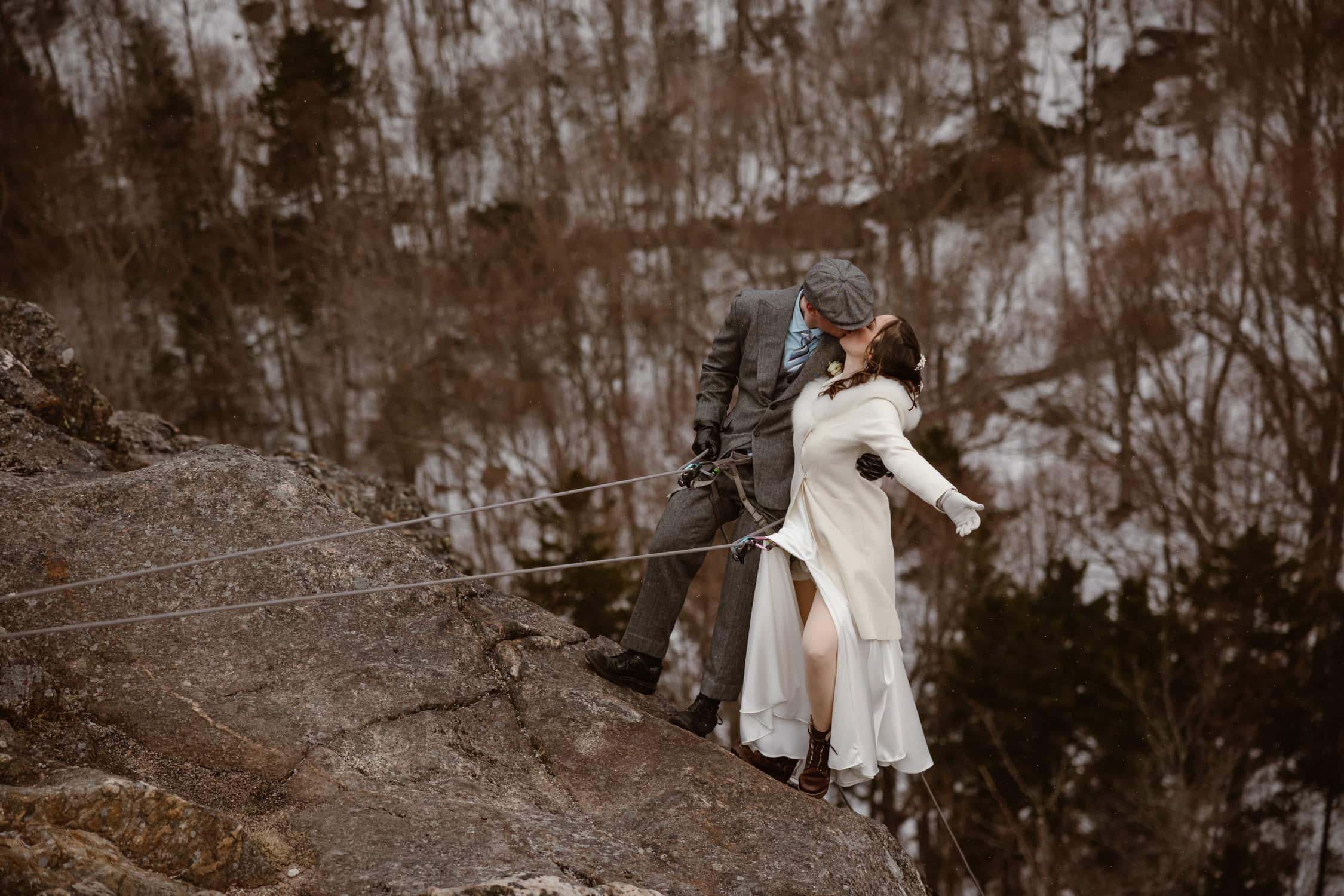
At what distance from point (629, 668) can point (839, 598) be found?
96 cm

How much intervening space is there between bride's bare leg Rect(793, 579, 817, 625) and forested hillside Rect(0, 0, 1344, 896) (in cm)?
1685

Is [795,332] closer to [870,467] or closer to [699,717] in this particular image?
[870,467]

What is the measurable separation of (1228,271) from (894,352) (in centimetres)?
2481

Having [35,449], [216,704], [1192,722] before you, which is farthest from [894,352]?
[1192,722]

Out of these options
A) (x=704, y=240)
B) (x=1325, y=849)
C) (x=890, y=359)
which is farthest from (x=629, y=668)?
(x=704, y=240)

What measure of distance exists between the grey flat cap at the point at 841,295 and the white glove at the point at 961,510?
0.78m

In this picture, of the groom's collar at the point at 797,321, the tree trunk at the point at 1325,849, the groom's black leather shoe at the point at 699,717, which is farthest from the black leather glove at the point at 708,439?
the tree trunk at the point at 1325,849

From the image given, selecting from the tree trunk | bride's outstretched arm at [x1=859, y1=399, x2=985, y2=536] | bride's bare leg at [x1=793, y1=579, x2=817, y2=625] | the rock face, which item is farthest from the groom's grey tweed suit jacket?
the tree trunk

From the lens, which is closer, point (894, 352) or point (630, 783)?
point (630, 783)

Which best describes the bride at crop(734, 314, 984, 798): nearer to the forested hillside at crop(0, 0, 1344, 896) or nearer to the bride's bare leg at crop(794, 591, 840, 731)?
the bride's bare leg at crop(794, 591, 840, 731)

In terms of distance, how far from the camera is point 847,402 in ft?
14.7

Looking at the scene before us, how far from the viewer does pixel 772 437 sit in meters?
4.80

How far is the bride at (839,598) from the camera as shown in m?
4.41

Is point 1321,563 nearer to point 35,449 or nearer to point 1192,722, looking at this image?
point 1192,722
